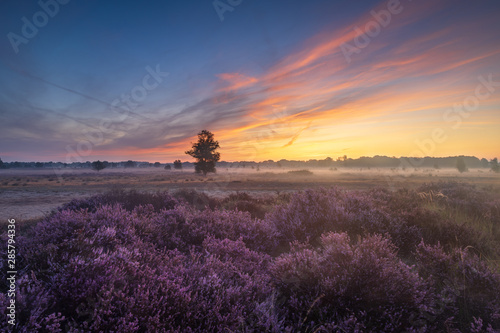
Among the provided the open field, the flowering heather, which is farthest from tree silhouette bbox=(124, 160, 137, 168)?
the flowering heather

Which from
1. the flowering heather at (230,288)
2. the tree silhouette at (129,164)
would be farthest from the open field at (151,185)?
the tree silhouette at (129,164)

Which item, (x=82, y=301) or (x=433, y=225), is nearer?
(x=82, y=301)

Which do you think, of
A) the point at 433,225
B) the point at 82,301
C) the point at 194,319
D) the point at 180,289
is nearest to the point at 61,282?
the point at 82,301

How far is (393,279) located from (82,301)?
3.56 metres

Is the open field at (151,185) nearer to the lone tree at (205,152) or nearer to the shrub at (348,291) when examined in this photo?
the lone tree at (205,152)

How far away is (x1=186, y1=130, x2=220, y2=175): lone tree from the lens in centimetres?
4866

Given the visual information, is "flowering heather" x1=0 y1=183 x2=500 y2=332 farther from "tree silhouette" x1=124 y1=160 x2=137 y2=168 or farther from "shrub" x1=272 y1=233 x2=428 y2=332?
"tree silhouette" x1=124 y1=160 x2=137 y2=168

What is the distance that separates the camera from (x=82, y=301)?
231 centimetres

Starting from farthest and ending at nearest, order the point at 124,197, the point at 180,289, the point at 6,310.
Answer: the point at 124,197
the point at 180,289
the point at 6,310

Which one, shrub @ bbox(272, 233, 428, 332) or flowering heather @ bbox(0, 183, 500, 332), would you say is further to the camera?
shrub @ bbox(272, 233, 428, 332)

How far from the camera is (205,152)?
161ft

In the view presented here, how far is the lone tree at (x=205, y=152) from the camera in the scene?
4866cm

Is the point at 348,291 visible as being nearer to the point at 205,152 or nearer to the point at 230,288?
the point at 230,288

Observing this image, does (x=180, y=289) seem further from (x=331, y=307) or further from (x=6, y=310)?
(x=331, y=307)
